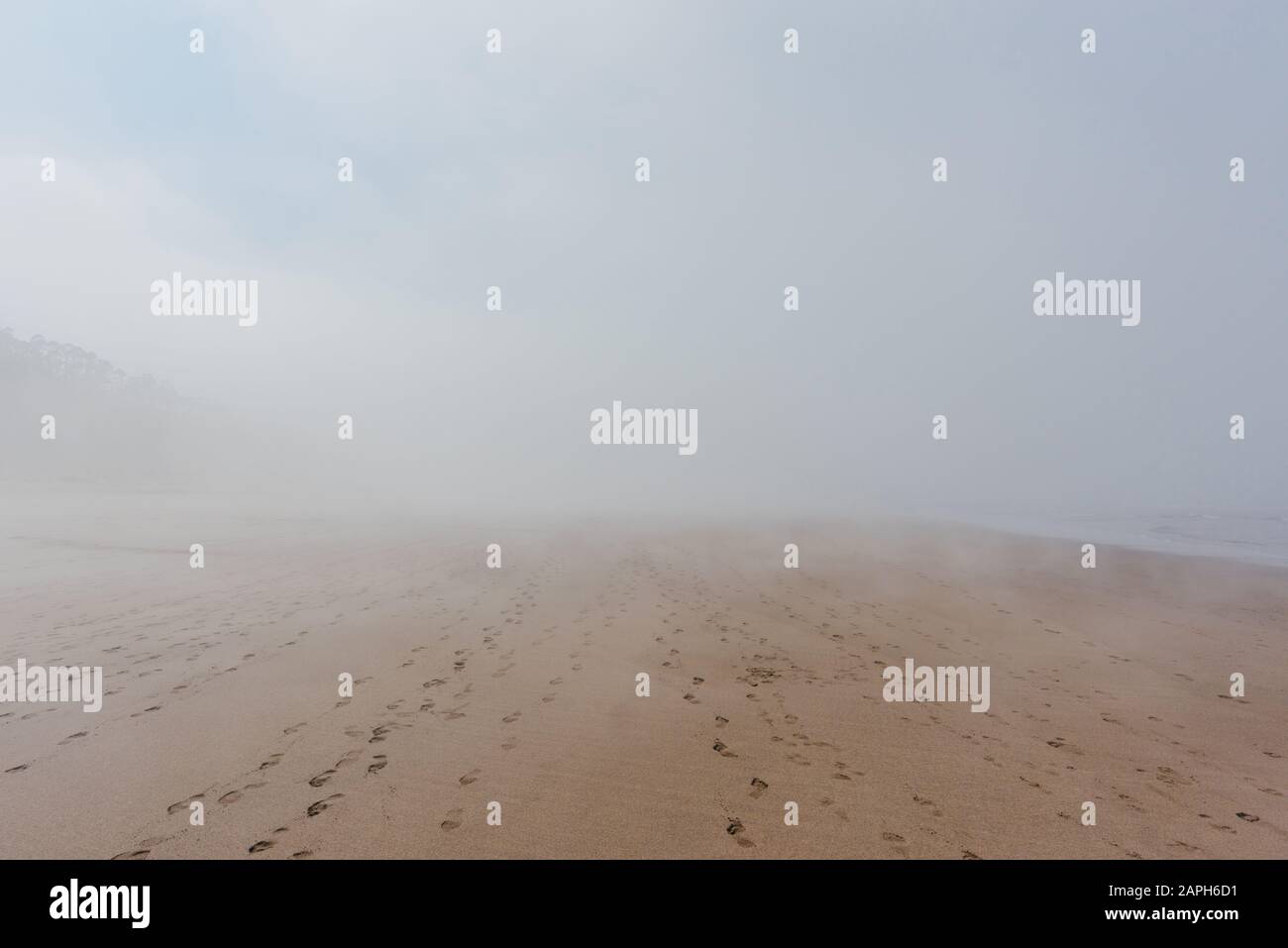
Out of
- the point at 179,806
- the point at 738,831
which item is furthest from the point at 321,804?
the point at 738,831

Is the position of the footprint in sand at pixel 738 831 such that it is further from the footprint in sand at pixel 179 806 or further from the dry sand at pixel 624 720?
the footprint in sand at pixel 179 806

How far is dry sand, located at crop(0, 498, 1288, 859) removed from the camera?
596 centimetres

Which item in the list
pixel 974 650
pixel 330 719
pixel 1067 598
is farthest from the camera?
pixel 1067 598

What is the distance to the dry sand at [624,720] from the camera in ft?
19.5

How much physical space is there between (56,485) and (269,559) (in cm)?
4616

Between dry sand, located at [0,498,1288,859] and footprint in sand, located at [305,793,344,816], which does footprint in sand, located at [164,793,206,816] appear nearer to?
dry sand, located at [0,498,1288,859]

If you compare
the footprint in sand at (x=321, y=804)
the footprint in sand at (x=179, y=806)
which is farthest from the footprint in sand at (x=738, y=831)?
the footprint in sand at (x=179, y=806)

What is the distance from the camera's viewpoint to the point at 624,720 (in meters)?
8.69

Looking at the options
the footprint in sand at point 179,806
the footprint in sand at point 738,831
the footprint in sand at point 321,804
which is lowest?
the footprint in sand at point 738,831

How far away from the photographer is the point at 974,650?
493 inches

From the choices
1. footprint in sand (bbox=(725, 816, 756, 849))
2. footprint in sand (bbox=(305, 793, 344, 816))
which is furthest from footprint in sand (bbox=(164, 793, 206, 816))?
footprint in sand (bbox=(725, 816, 756, 849))
